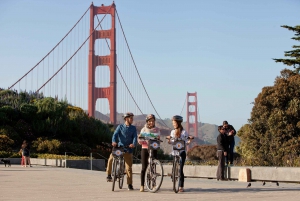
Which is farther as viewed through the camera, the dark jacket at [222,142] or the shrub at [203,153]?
the shrub at [203,153]

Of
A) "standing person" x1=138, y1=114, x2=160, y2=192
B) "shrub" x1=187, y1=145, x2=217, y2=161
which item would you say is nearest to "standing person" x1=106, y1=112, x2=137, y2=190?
"standing person" x1=138, y1=114, x2=160, y2=192

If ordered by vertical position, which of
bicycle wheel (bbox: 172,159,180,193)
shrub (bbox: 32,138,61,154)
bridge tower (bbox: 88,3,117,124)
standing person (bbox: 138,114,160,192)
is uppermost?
bridge tower (bbox: 88,3,117,124)

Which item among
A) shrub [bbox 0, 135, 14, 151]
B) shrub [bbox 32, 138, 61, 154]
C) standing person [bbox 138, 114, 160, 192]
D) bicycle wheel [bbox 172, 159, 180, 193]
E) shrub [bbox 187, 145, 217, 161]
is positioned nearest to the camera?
bicycle wheel [bbox 172, 159, 180, 193]

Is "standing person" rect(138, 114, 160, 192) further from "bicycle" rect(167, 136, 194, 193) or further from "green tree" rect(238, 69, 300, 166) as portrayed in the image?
"green tree" rect(238, 69, 300, 166)

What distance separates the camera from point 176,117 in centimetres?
1143

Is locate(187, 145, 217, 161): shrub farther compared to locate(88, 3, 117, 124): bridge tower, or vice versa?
locate(88, 3, 117, 124): bridge tower

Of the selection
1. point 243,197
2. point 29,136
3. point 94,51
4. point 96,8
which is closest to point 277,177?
point 243,197

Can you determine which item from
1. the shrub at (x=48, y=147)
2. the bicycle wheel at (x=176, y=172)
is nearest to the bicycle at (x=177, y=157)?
the bicycle wheel at (x=176, y=172)

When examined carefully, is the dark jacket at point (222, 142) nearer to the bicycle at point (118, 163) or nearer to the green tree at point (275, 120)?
the bicycle at point (118, 163)

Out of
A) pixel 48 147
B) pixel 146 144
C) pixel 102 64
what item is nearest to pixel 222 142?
pixel 146 144

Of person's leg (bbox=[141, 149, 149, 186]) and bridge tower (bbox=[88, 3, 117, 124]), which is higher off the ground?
bridge tower (bbox=[88, 3, 117, 124])

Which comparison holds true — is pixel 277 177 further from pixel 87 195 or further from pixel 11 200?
pixel 11 200

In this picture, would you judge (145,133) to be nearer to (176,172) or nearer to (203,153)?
(176,172)

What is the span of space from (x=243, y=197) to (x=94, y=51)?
6253cm
